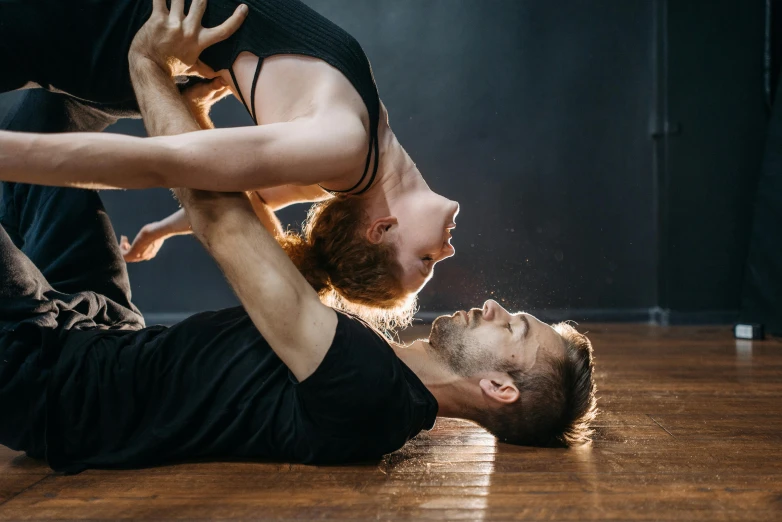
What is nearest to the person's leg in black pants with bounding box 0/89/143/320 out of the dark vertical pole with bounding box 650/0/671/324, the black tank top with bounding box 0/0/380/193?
the black tank top with bounding box 0/0/380/193

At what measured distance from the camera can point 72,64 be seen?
1.55m

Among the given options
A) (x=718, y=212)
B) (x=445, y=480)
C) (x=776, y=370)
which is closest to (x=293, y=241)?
(x=445, y=480)

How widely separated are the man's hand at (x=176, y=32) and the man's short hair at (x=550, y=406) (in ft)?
3.05

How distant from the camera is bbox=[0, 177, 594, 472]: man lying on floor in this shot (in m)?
1.29

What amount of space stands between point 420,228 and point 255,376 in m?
0.50

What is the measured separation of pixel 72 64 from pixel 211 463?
2.95 ft

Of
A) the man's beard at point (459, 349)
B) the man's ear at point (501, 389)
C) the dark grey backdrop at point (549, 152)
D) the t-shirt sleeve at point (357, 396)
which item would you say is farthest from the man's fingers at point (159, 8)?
the dark grey backdrop at point (549, 152)

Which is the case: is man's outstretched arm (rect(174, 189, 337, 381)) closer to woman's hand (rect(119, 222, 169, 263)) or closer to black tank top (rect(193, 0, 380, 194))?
black tank top (rect(193, 0, 380, 194))

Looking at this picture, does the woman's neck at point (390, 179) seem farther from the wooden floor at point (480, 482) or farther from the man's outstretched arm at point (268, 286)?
the wooden floor at point (480, 482)

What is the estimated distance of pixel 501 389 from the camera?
1501 mm

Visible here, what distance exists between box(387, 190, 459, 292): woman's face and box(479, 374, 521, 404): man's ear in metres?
0.33

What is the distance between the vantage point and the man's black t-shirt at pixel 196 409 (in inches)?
53.6

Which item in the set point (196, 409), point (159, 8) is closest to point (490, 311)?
point (196, 409)

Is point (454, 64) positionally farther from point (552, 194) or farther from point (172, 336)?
point (172, 336)
